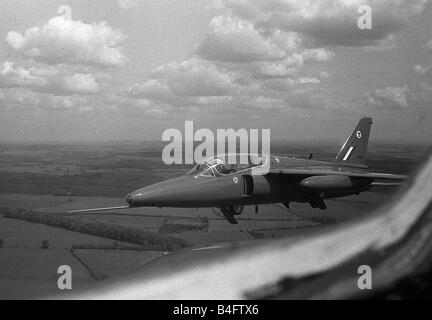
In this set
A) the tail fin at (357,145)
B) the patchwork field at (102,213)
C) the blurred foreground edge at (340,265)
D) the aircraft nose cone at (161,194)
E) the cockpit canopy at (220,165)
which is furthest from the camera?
the tail fin at (357,145)

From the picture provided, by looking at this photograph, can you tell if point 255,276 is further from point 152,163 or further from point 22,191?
point 22,191

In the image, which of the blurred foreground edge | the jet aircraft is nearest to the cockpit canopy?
the jet aircraft

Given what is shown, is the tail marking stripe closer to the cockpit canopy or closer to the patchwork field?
the patchwork field

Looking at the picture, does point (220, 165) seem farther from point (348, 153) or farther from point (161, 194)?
point (348, 153)

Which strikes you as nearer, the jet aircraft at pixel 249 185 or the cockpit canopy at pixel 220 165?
the jet aircraft at pixel 249 185

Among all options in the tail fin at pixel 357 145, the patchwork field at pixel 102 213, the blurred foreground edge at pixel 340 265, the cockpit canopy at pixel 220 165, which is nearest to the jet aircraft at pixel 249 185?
the cockpit canopy at pixel 220 165

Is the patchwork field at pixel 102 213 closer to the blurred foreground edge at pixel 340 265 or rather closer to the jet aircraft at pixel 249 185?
the jet aircraft at pixel 249 185
